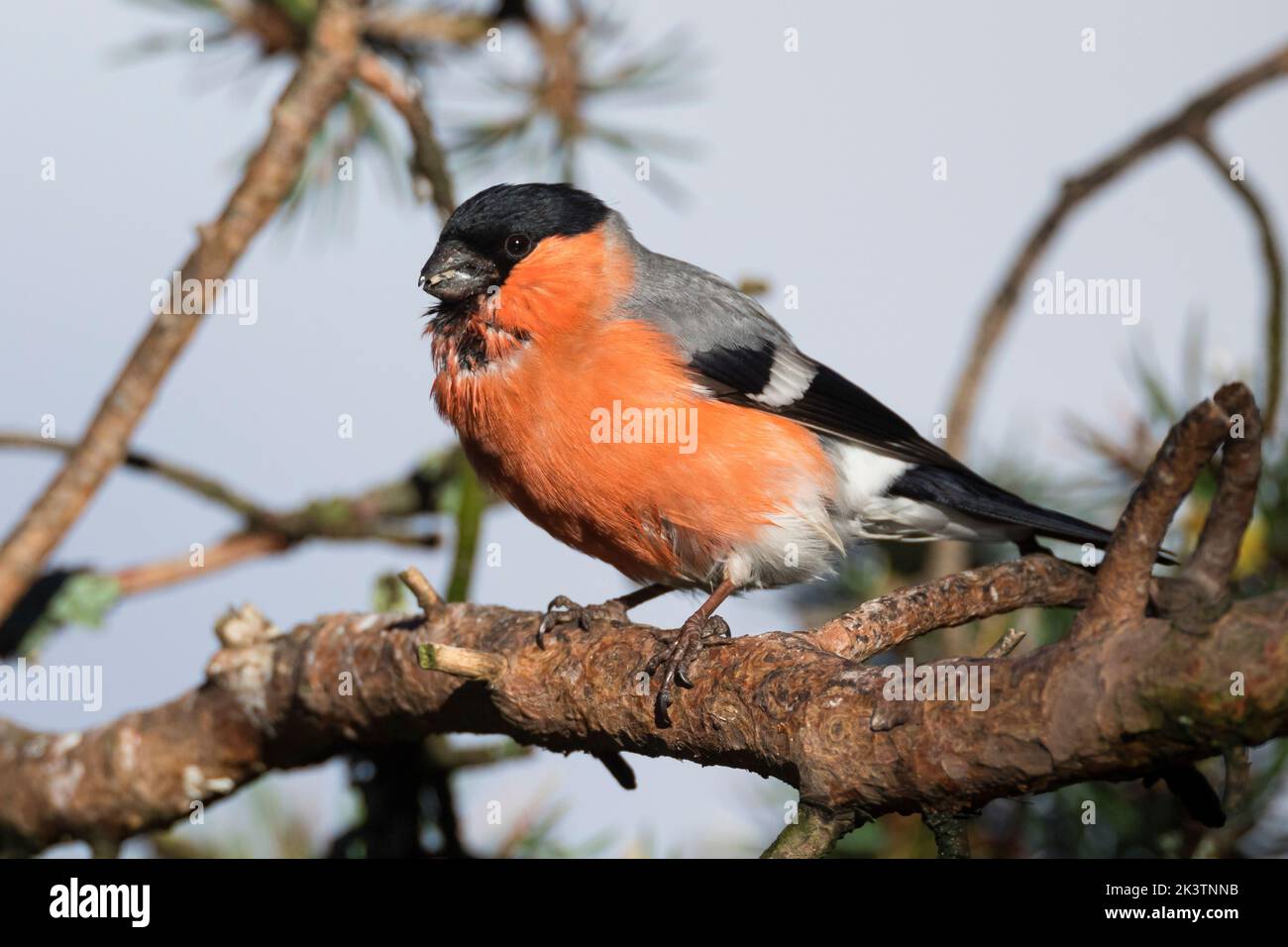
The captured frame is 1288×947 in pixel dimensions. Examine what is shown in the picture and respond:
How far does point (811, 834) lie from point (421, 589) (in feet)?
4.45

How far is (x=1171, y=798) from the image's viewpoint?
3.69 meters

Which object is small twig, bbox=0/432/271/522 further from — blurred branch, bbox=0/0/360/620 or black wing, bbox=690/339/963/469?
black wing, bbox=690/339/963/469

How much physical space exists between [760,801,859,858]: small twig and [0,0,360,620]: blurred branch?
2537mm

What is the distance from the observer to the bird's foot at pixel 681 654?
2807 millimetres

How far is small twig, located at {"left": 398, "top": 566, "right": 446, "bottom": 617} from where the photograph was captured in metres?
3.10

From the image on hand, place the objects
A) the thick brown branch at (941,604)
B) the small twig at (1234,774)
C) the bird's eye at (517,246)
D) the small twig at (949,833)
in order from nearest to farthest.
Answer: the small twig at (1234,774) → the small twig at (949,833) → the thick brown branch at (941,604) → the bird's eye at (517,246)

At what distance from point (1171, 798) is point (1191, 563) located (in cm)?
216

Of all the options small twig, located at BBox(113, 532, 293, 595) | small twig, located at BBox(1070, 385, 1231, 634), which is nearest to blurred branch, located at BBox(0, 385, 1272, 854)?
small twig, located at BBox(1070, 385, 1231, 634)

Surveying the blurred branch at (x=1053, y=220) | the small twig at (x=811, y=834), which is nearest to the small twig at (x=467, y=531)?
the blurred branch at (x=1053, y=220)

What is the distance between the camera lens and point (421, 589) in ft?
10.5

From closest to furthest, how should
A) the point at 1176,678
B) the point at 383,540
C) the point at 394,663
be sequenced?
the point at 1176,678, the point at 394,663, the point at 383,540

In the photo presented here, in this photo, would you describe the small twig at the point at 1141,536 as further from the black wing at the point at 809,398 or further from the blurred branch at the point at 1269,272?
the blurred branch at the point at 1269,272

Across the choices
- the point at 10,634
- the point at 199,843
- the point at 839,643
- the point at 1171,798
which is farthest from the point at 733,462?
the point at 10,634
